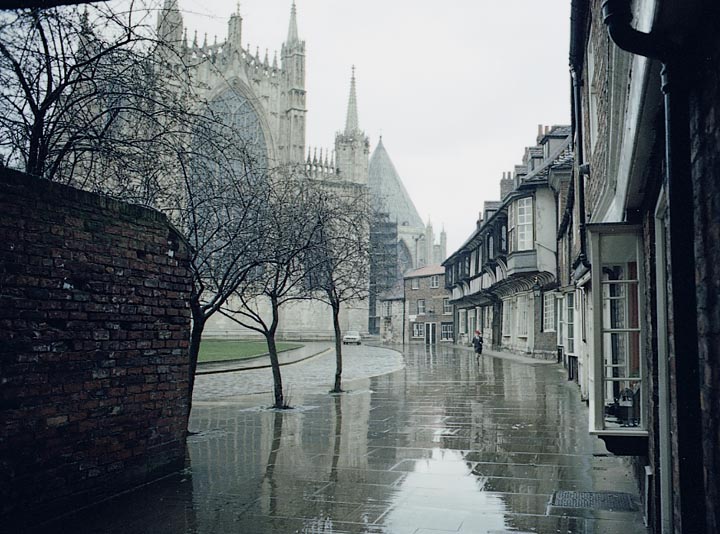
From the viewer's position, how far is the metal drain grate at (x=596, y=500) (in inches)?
253

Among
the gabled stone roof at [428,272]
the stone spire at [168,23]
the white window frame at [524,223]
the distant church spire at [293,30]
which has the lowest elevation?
the stone spire at [168,23]

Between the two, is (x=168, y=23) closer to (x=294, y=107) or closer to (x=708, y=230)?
(x=708, y=230)

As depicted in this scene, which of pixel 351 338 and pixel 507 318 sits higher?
pixel 507 318

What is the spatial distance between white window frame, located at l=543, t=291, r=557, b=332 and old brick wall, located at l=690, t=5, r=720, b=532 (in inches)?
1035

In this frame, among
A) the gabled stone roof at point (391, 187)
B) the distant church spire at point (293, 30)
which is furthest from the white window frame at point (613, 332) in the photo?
the gabled stone roof at point (391, 187)

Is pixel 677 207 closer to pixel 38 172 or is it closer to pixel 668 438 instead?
pixel 668 438

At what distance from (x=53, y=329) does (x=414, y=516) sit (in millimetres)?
3461

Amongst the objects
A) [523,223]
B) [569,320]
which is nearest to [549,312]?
[523,223]

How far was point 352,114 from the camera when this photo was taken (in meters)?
68.0

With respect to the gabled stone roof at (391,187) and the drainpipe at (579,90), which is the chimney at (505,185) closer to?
the drainpipe at (579,90)

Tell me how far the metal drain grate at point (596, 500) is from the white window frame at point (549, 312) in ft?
73.4

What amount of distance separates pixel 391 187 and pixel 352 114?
38.6 metres

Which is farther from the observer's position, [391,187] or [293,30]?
[391,187]

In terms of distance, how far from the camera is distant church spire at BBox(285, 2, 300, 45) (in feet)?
202
